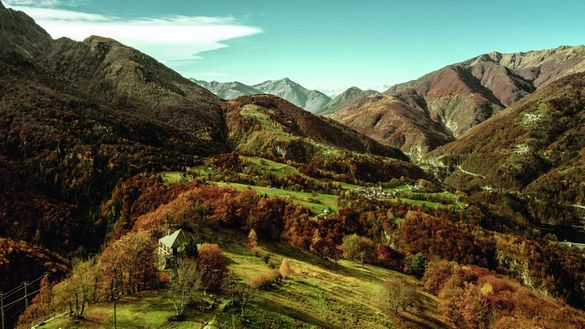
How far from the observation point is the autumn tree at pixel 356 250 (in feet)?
361

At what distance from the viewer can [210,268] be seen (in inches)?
2484

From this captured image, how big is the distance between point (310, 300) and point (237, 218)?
52.5 m

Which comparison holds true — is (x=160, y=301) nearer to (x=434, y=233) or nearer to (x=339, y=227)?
(x=339, y=227)

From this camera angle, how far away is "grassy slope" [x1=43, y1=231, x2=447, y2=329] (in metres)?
49.7

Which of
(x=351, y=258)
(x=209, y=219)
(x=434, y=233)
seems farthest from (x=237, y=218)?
(x=434, y=233)

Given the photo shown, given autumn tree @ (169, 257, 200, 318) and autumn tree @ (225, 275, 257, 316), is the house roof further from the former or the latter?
autumn tree @ (169, 257, 200, 318)

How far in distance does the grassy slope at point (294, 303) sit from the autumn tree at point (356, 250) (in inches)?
246

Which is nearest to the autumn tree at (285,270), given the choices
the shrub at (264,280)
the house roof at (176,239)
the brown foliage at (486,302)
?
the shrub at (264,280)

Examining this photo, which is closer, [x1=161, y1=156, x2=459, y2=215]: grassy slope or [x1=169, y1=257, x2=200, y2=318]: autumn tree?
[x1=169, y1=257, x2=200, y2=318]: autumn tree

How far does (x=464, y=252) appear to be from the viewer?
131250mm

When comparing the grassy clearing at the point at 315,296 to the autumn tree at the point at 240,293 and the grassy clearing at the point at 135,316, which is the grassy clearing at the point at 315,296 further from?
the grassy clearing at the point at 135,316

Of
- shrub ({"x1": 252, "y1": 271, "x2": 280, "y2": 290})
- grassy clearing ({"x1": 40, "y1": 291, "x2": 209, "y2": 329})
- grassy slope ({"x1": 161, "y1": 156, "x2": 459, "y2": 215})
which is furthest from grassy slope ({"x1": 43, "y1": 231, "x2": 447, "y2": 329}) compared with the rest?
grassy slope ({"x1": 161, "y1": 156, "x2": 459, "y2": 215})

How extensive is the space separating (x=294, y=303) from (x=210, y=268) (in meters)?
14.8

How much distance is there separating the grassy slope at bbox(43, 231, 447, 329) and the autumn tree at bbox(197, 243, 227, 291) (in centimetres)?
480
